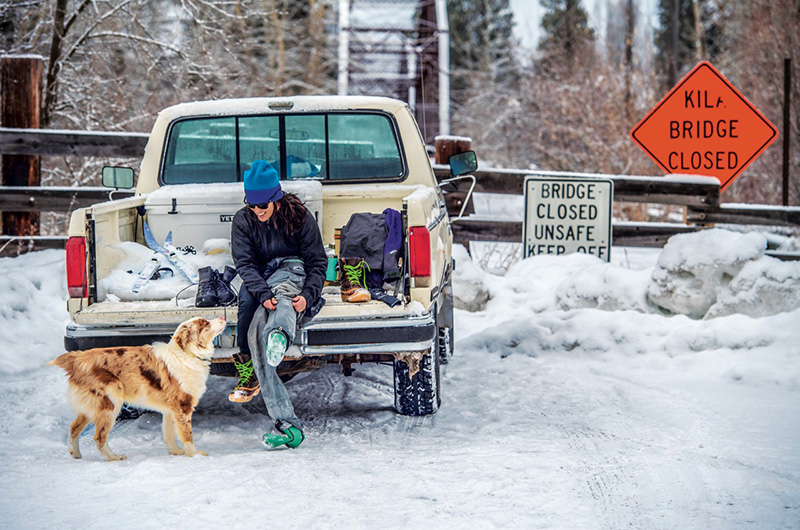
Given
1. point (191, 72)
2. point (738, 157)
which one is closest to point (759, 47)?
point (738, 157)

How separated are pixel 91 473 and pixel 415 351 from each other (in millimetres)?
1827

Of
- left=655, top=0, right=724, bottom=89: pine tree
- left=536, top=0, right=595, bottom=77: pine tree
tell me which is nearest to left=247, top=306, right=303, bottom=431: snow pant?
left=536, top=0, right=595, bottom=77: pine tree

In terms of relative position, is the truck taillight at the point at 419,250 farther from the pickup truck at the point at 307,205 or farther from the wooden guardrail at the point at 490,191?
the wooden guardrail at the point at 490,191

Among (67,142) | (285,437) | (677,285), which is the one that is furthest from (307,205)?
(67,142)

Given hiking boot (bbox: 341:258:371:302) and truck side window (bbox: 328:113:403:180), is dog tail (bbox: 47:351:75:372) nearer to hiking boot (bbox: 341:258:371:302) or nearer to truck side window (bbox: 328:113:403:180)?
hiking boot (bbox: 341:258:371:302)

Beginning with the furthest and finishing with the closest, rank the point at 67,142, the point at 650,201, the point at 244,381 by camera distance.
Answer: the point at 650,201 → the point at 67,142 → the point at 244,381

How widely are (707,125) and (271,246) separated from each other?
264 inches

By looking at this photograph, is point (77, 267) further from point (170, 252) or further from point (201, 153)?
point (201, 153)

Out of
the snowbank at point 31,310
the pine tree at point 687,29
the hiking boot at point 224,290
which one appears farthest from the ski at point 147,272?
the pine tree at point 687,29

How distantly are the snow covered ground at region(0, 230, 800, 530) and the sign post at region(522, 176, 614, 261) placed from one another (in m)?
0.70

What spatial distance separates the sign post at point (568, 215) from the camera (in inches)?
392

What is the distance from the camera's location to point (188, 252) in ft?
19.6

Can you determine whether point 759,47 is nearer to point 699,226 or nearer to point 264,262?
point 699,226

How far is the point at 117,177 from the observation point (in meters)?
6.80
